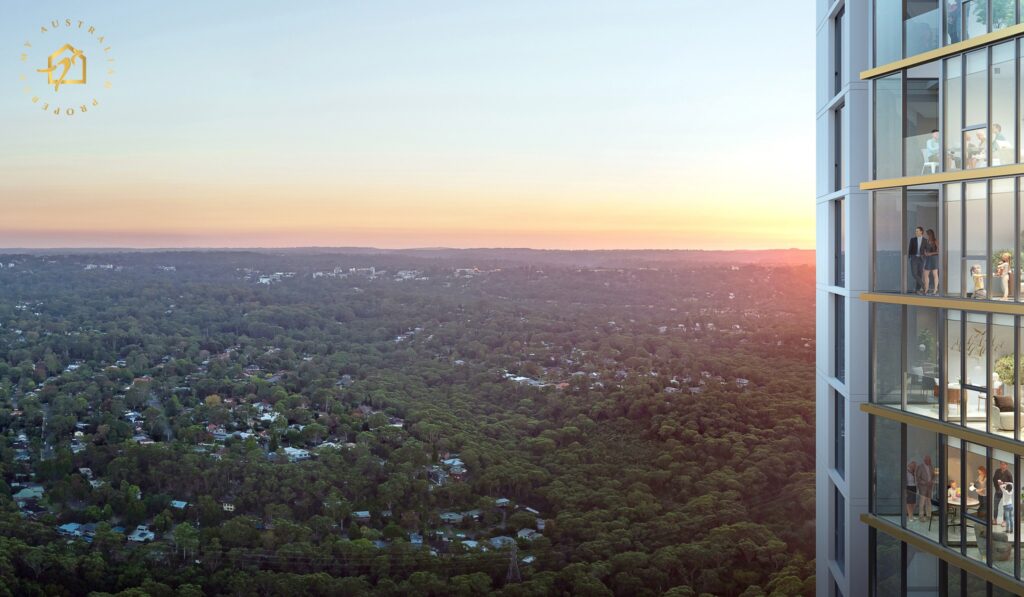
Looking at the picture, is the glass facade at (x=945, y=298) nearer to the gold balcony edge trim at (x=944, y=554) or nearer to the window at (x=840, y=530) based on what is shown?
the gold balcony edge trim at (x=944, y=554)

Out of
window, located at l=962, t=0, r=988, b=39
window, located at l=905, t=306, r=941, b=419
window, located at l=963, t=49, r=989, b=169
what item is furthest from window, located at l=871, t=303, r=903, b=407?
window, located at l=962, t=0, r=988, b=39

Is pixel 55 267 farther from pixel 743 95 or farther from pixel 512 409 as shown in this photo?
pixel 743 95

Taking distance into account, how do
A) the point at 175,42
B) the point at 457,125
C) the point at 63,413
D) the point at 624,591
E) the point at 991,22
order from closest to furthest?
the point at 991,22, the point at 624,591, the point at 63,413, the point at 175,42, the point at 457,125

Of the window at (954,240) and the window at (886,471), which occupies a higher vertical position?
the window at (954,240)

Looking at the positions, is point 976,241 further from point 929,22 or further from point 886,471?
point 886,471

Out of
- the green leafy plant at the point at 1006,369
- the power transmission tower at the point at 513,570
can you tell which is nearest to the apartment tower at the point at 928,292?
the green leafy plant at the point at 1006,369

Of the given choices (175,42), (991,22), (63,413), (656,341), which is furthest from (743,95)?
(991,22)

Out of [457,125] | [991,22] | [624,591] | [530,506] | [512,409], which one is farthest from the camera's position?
[457,125]

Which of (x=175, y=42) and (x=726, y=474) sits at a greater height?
(x=175, y=42)
